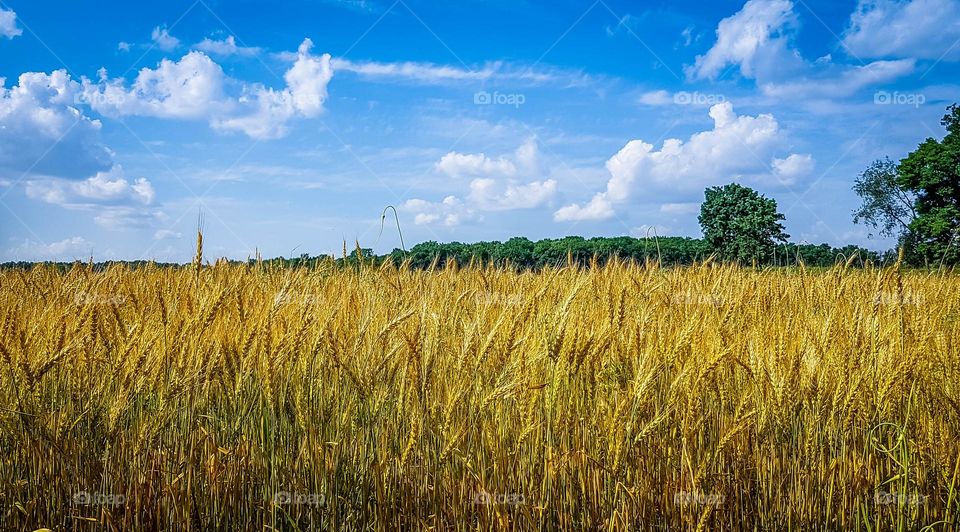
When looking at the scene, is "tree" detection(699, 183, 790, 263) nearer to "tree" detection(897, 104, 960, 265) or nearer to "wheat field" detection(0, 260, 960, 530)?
"tree" detection(897, 104, 960, 265)

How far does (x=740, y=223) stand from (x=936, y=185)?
11.6 meters

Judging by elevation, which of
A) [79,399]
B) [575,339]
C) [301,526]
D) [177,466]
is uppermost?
[575,339]

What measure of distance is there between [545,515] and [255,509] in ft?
3.36

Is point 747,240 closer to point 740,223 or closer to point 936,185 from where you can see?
point 740,223

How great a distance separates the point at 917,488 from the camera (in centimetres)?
260

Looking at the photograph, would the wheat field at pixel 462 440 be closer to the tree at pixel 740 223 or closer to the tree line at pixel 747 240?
the tree line at pixel 747 240

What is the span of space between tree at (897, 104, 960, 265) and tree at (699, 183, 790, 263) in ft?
23.6

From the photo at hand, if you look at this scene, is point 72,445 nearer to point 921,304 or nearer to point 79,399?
point 79,399

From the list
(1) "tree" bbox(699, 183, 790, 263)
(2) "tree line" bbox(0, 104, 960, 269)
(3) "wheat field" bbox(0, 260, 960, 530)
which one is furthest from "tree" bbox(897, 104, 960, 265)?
(3) "wheat field" bbox(0, 260, 960, 530)

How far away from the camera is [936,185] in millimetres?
26891

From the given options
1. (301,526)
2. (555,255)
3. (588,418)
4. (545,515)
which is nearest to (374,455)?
(301,526)

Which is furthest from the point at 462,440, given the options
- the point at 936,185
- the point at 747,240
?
the point at 936,185

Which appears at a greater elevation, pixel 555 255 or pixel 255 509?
pixel 555 255

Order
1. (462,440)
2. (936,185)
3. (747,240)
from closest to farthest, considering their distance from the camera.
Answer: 1. (462,440)
2. (747,240)
3. (936,185)
